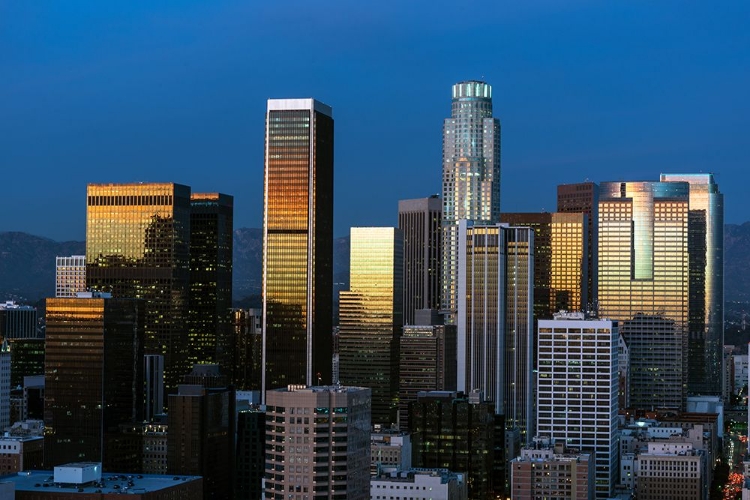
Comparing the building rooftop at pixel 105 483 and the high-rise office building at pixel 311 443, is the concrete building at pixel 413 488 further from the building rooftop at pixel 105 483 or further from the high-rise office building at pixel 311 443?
the high-rise office building at pixel 311 443

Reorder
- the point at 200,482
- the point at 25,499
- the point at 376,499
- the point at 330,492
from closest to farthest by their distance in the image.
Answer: the point at 330,492, the point at 25,499, the point at 200,482, the point at 376,499

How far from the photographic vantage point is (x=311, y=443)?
497 feet

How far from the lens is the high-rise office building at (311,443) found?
152 meters

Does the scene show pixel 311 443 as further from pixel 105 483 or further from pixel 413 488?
pixel 413 488

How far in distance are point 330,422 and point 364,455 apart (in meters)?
7.98

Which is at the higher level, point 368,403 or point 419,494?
point 368,403

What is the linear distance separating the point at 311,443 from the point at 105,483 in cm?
3247

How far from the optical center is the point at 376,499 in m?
194

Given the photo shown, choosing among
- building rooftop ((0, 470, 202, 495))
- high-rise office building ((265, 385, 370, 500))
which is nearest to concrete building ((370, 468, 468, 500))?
building rooftop ((0, 470, 202, 495))

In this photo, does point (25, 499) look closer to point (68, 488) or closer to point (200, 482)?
point (68, 488)

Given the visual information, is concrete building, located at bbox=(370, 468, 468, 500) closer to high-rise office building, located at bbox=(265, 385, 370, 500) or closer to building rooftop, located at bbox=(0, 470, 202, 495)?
building rooftop, located at bbox=(0, 470, 202, 495)

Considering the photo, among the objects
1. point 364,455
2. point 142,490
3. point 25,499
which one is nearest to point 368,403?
point 364,455

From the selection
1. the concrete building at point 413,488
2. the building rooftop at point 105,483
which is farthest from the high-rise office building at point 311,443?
the concrete building at point 413,488

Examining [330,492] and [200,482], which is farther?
[200,482]
